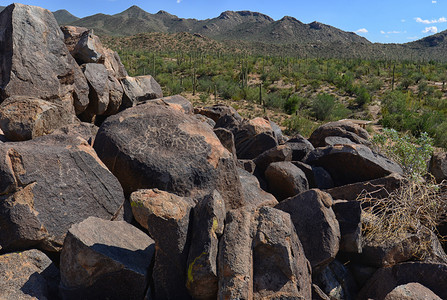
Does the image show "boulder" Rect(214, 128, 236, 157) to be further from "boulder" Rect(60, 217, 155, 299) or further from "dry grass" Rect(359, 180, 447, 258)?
"boulder" Rect(60, 217, 155, 299)

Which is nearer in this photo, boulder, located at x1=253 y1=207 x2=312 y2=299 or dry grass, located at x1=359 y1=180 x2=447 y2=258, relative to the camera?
boulder, located at x1=253 y1=207 x2=312 y2=299

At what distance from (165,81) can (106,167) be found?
74.7 feet

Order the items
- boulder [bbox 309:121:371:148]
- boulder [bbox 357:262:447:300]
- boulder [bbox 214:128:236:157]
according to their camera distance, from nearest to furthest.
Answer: boulder [bbox 357:262:447:300], boulder [bbox 214:128:236:157], boulder [bbox 309:121:371:148]

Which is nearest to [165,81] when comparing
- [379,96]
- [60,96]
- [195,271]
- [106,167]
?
[379,96]

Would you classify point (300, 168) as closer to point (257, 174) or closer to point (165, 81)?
point (257, 174)

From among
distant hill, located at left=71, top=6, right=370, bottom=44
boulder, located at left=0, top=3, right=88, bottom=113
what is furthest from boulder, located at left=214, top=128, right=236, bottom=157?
distant hill, located at left=71, top=6, right=370, bottom=44

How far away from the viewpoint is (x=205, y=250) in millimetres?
3219

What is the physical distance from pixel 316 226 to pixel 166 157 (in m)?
2.11

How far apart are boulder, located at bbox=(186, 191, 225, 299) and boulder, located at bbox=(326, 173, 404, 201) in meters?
2.93

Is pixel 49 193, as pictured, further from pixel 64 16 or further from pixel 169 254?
pixel 64 16

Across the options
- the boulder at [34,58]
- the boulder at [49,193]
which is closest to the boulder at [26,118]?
the boulder at [49,193]

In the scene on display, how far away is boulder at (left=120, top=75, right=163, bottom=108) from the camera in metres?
9.34

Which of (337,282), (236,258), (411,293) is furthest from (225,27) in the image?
(236,258)

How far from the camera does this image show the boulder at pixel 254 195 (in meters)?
5.31
